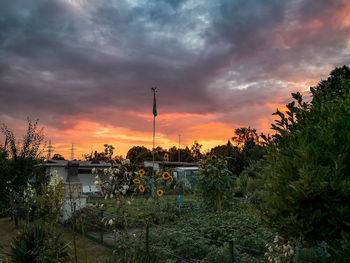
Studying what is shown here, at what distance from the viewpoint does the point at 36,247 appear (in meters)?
5.96

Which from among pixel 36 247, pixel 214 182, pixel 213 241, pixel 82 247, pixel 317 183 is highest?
pixel 317 183

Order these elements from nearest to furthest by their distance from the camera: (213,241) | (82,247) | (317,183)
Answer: (317,183) < (213,241) < (82,247)

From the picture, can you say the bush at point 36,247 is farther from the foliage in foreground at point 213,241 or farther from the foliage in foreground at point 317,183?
the foliage in foreground at point 317,183

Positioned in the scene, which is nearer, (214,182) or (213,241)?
(213,241)

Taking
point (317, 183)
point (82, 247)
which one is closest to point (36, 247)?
point (82, 247)

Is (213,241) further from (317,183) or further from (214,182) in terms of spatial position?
(317,183)

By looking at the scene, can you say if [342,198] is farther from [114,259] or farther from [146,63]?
[146,63]

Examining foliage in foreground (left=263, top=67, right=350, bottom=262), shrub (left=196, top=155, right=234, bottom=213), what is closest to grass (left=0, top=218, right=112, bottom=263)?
shrub (left=196, top=155, right=234, bottom=213)

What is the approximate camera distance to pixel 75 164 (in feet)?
56.8

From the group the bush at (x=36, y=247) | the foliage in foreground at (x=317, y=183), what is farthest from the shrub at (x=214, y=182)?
the foliage in foreground at (x=317, y=183)

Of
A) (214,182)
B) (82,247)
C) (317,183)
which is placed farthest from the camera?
(214,182)

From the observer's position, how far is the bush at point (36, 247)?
220 inches

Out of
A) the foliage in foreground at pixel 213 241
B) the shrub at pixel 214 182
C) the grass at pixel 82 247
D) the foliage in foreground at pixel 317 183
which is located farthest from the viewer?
the shrub at pixel 214 182

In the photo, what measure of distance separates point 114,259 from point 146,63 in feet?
36.8
